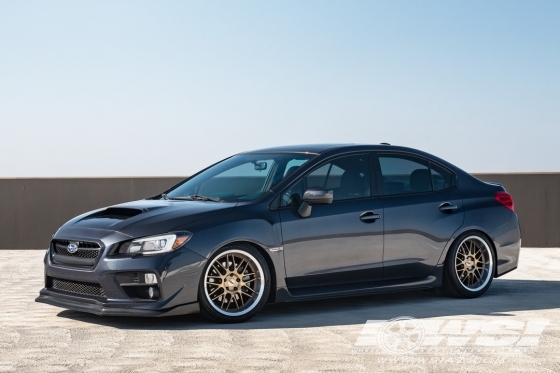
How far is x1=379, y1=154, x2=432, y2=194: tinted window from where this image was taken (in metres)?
9.05

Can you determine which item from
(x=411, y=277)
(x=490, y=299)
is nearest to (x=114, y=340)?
(x=411, y=277)

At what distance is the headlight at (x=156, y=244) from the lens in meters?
7.61

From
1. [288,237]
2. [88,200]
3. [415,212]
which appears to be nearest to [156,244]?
[288,237]

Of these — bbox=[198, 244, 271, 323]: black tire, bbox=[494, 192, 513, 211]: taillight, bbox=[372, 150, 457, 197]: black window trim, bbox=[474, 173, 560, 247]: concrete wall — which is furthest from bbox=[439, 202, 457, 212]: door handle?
bbox=[474, 173, 560, 247]: concrete wall

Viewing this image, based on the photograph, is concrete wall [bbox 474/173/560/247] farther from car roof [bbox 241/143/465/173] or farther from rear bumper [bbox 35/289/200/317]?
rear bumper [bbox 35/289/200/317]

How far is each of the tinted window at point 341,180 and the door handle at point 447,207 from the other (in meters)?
0.86

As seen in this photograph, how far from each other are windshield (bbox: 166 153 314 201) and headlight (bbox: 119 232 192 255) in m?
0.86

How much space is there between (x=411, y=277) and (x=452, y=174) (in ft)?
4.11

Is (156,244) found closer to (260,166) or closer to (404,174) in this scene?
(260,166)

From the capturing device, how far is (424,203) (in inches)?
361

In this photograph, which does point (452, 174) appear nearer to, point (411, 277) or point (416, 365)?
point (411, 277)

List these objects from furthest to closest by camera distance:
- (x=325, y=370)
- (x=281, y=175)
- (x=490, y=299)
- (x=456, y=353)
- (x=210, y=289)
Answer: (x=490, y=299)
(x=281, y=175)
(x=210, y=289)
(x=456, y=353)
(x=325, y=370)

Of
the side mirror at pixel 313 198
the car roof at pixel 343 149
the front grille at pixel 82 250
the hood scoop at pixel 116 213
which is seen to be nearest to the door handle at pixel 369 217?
the side mirror at pixel 313 198

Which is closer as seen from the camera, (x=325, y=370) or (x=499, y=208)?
(x=325, y=370)
